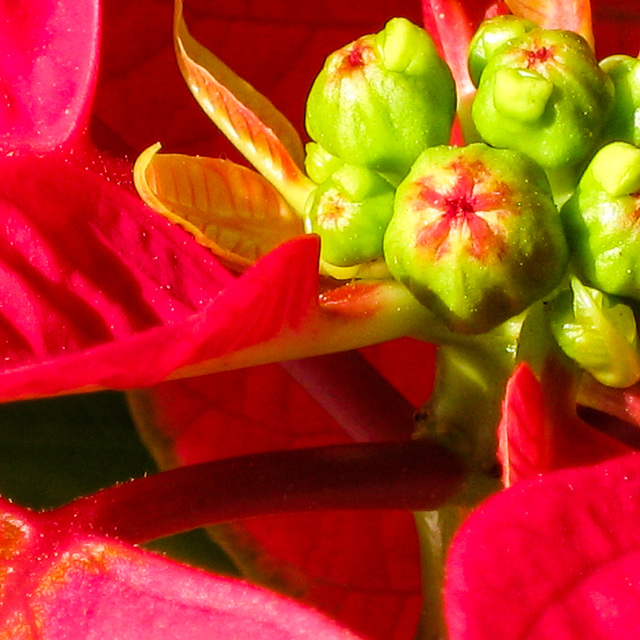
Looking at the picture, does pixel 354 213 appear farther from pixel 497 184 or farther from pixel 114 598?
pixel 114 598

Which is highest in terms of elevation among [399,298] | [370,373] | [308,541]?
[399,298]

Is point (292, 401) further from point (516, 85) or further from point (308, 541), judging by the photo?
point (516, 85)

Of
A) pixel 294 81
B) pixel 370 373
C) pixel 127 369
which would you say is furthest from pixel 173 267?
pixel 294 81

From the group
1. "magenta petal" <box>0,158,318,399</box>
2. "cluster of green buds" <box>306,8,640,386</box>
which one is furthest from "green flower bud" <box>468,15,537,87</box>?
"magenta petal" <box>0,158,318,399</box>

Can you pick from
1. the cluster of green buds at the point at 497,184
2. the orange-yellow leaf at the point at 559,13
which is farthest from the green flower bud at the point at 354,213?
the orange-yellow leaf at the point at 559,13

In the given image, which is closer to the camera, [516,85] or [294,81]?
[516,85]

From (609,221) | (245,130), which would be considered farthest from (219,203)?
(609,221)
